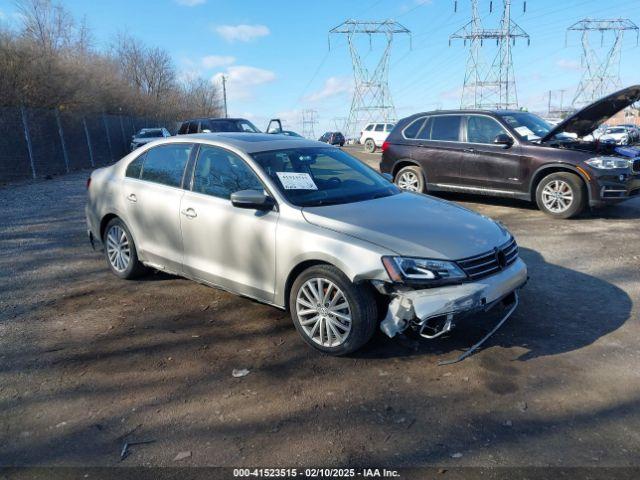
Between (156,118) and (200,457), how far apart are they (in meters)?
42.0

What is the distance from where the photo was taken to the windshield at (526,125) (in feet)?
28.9

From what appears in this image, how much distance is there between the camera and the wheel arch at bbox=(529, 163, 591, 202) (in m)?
8.00

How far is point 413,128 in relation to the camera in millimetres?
10195

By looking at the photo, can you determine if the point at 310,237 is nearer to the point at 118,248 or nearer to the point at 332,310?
the point at 332,310

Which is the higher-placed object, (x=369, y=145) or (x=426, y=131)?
(x=426, y=131)

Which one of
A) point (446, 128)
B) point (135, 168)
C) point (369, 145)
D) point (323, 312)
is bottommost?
point (323, 312)

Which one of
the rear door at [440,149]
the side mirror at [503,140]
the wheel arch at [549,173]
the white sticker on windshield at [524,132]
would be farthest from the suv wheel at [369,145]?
the wheel arch at [549,173]

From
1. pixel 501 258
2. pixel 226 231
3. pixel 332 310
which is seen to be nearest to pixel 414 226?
pixel 501 258

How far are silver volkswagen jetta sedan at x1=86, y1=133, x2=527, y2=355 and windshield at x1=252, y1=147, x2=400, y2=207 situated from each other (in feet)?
0.05

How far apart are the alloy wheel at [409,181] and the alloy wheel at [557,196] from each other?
8.06 ft

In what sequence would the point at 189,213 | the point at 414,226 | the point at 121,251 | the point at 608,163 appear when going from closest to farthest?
the point at 414,226
the point at 189,213
the point at 121,251
the point at 608,163

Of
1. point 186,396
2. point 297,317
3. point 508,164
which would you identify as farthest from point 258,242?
point 508,164

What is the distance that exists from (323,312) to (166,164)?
2446 mm

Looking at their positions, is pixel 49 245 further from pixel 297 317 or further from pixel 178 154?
pixel 297 317
